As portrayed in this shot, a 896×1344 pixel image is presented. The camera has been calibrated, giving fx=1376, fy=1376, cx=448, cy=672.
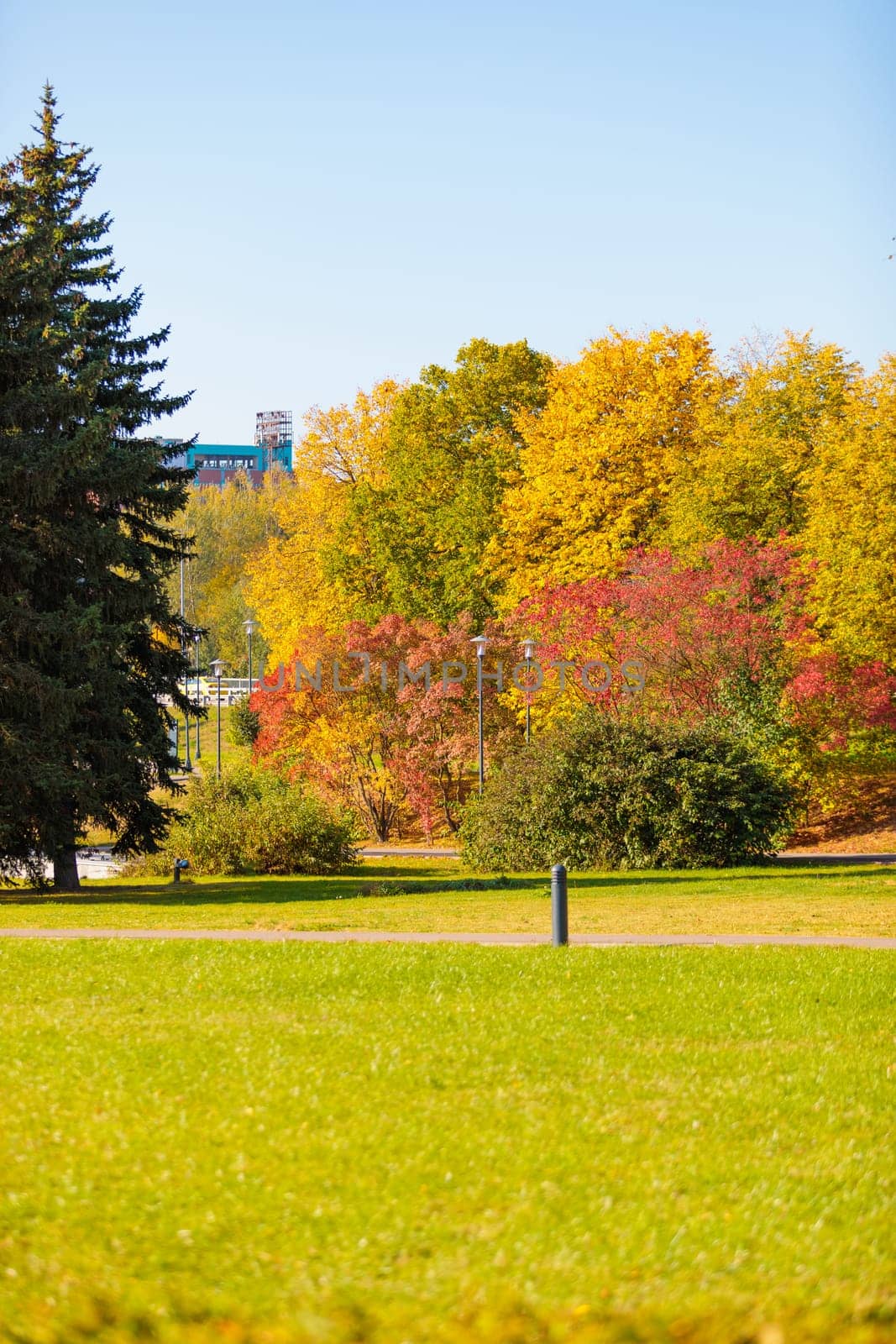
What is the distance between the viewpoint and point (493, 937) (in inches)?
551

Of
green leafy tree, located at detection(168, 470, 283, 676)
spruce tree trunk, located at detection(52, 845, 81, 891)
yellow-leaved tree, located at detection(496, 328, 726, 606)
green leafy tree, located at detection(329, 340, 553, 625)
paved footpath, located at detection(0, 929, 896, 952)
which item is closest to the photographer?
paved footpath, located at detection(0, 929, 896, 952)

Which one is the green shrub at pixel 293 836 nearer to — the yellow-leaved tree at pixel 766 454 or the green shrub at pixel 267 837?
the green shrub at pixel 267 837

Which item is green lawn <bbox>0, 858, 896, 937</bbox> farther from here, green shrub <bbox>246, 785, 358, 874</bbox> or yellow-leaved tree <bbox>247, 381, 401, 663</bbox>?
yellow-leaved tree <bbox>247, 381, 401, 663</bbox>

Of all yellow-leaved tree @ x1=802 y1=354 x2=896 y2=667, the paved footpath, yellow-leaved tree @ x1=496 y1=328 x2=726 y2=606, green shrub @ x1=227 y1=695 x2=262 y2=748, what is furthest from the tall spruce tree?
green shrub @ x1=227 y1=695 x2=262 y2=748

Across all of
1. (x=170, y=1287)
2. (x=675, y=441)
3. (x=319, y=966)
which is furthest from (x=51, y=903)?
(x=675, y=441)

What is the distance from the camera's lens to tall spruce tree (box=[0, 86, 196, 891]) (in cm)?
2183

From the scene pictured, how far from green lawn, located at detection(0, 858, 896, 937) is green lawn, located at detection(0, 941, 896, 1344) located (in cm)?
548

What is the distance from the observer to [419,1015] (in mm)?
9125

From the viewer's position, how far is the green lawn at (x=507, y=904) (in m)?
15.8

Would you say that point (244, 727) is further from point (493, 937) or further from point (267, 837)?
point (493, 937)

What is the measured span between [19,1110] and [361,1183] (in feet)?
7.06

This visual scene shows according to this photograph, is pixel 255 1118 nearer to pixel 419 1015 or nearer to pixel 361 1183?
pixel 361 1183

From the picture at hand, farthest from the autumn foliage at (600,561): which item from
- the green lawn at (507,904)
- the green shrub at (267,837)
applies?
the green shrub at (267,837)

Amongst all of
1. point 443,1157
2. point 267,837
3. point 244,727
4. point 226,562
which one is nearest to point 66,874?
point 267,837
